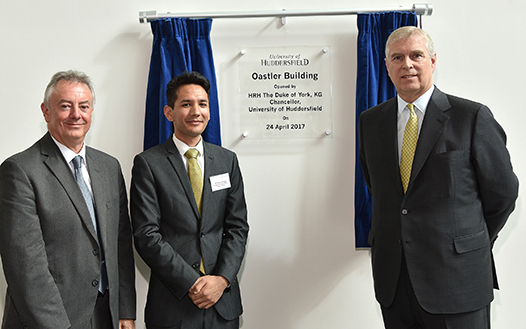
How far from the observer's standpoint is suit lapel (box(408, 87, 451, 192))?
1.72m

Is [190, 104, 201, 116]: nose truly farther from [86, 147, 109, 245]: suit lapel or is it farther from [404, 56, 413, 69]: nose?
[404, 56, 413, 69]: nose

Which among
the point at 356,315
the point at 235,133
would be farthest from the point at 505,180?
the point at 235,133

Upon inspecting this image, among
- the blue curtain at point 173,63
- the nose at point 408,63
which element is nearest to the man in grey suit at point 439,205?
the nose at point 408,63

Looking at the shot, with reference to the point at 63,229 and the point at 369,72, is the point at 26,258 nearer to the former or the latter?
the point at 63,229

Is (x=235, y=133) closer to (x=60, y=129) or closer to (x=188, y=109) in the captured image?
(x=188, y=109)

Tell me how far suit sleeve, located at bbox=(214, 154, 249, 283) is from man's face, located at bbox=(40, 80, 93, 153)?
75 cm

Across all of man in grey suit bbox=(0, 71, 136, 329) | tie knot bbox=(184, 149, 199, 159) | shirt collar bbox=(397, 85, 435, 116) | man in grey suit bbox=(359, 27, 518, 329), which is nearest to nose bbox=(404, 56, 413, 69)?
man in grey suit bbox=(359, 27, 518, 329)

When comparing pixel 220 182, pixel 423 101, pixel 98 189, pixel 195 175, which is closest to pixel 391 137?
pixel 423 101

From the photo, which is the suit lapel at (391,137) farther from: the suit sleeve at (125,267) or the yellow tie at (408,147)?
the suit sleeve at (125,267)

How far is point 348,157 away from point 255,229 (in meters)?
0.75

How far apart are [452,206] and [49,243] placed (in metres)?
1.65

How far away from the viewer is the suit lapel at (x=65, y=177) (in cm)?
162

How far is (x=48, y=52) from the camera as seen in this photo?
251cm

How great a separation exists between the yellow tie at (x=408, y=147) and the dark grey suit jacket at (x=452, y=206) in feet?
0.10
